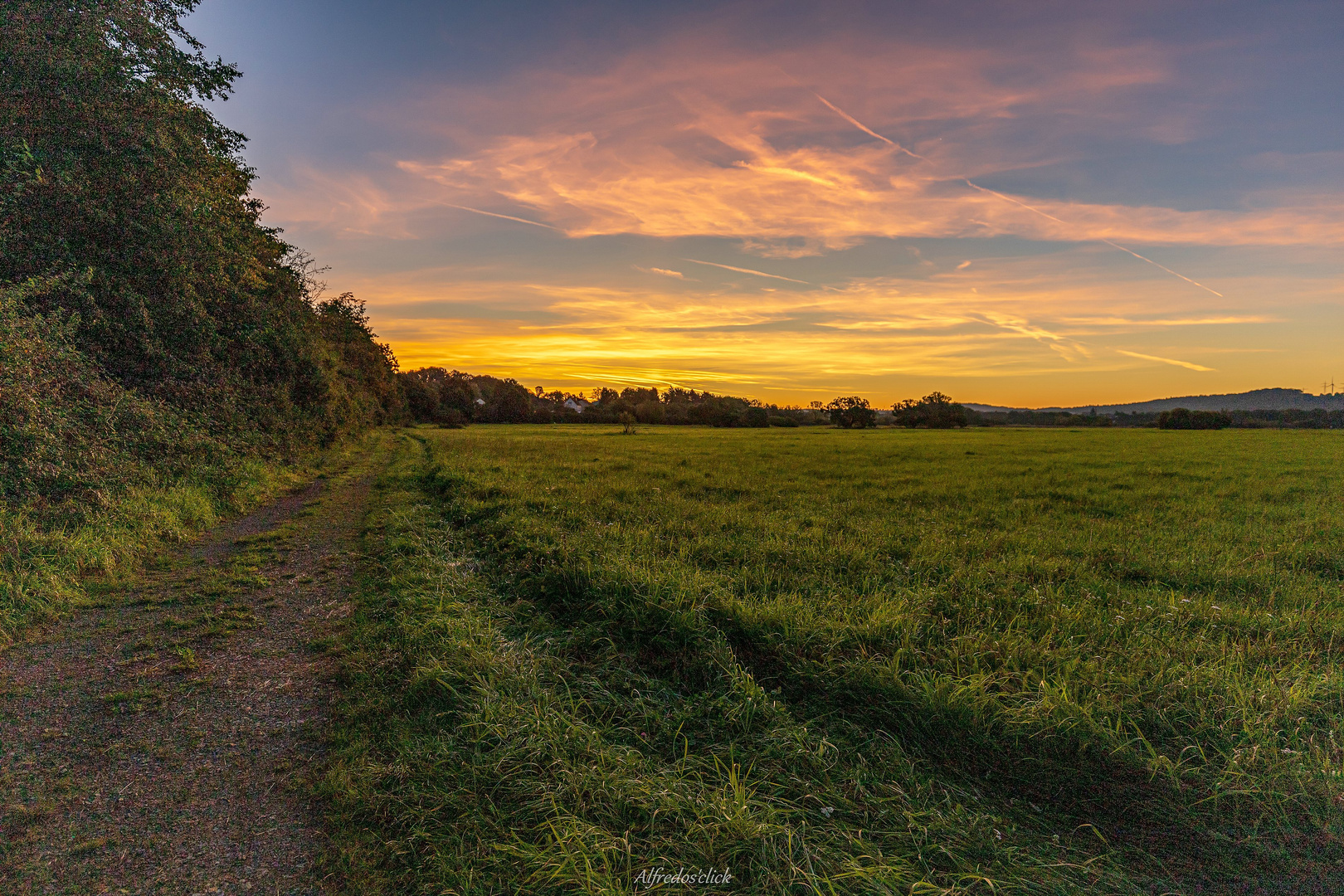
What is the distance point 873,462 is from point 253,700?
25082mm

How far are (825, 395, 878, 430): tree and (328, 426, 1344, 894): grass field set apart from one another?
297ft

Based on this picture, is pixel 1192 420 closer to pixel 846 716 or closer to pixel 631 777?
pixel 846 716

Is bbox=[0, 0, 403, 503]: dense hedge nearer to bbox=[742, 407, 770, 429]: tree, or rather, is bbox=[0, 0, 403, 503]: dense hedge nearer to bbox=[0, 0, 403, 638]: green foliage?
bbox=[0, 0, 403, 638]: green foliage

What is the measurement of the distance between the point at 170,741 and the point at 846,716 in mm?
5683

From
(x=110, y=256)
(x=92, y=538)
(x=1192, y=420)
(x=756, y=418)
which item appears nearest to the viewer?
(x=92, y=538)

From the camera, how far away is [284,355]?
2202 centimetres

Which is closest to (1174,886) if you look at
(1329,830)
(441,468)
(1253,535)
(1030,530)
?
(1329,830)

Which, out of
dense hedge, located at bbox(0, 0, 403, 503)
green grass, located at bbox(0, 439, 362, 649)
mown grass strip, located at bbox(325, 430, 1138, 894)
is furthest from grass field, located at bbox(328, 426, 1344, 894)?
dense hedge, located at bbox(0, 0, 403, 503)

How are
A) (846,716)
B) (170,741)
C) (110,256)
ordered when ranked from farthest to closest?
1. (110,256)
2. (846,716)
3. (170,741)

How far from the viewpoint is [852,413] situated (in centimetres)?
9794

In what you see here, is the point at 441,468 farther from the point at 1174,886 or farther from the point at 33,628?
the point at 1174,886

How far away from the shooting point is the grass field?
316 centimetres

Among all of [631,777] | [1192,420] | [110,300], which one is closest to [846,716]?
[631,777]

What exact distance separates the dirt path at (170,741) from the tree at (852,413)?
315ft
